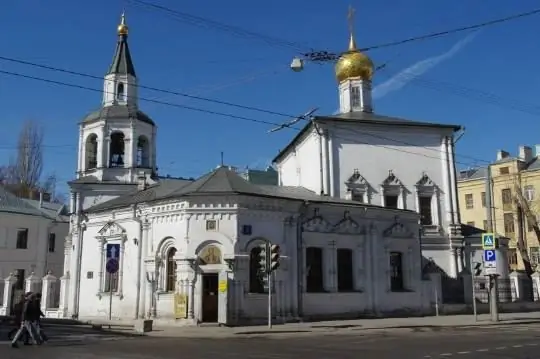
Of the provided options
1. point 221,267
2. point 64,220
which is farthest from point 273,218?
point 64,220

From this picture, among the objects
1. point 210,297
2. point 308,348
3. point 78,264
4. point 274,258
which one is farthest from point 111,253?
point 308,348

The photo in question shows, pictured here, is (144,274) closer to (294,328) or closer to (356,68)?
(294,328)

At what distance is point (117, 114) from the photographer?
1521 inches

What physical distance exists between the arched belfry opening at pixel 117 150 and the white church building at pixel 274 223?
104 mm

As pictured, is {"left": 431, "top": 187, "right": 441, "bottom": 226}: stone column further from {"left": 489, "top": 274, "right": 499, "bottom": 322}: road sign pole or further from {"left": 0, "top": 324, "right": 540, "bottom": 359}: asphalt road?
{"left": 0, "top": 324, "right": 540, "bottom": 359}: asphalt road

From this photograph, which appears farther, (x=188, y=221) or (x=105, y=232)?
(x=105, y=232)

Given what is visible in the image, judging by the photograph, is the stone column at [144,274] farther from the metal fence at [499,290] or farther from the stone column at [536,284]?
the stone column at [536,284]

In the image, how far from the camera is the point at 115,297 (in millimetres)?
27844

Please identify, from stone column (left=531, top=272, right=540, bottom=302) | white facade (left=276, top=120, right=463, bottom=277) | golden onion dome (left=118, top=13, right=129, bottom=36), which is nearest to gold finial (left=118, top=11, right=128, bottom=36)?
golden onion dome (left=118, top=13, right=129, bottom=36)

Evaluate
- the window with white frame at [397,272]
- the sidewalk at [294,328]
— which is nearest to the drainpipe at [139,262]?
the sidewalk at [294,328]

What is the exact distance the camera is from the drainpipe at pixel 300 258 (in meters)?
26.9

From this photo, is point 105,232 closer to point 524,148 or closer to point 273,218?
point 273,218

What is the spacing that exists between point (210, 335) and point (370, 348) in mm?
7054

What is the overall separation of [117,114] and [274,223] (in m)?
16.9
